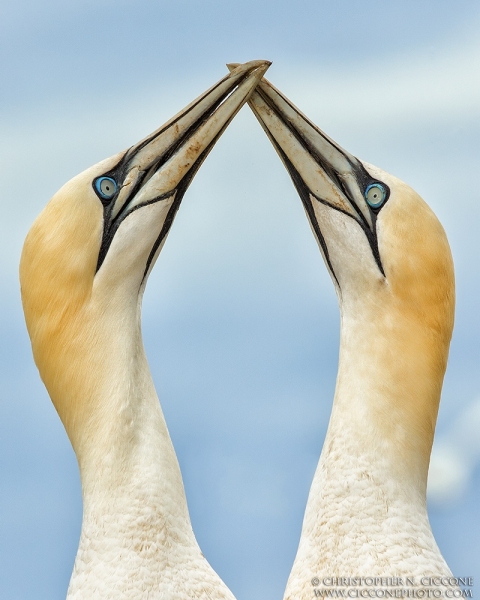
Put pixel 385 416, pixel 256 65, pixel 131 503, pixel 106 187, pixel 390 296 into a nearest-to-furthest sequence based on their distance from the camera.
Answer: pixel 131 503 → pixel 385 416 → pixel 390 296 → pixel 106 187 → pixel 256 65

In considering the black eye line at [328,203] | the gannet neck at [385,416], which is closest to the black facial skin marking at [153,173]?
the black eye line at [328,203]

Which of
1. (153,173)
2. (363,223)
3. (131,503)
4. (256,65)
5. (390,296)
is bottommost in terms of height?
(131,503)

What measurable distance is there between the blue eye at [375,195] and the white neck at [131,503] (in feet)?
5.99

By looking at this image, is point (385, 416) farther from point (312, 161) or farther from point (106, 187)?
point (106, 187)

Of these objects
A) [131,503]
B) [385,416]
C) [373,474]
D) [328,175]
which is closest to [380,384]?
[385,416]

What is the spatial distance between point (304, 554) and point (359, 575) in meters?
0.43

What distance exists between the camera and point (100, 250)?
7562 millimetres

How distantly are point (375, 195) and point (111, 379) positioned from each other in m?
2.14

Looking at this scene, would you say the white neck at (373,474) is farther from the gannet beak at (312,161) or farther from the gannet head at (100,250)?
the gannet head at (100,250)

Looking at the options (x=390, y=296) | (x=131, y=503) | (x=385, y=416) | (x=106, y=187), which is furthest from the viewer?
(x=106, y=187)

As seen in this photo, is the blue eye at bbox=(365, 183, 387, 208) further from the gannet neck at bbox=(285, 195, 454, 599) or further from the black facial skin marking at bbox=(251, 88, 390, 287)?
the gannet neck at bbox=(285, 195, 454, 599)

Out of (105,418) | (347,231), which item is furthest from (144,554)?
(347,231)

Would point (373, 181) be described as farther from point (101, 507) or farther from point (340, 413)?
point (101, 507)

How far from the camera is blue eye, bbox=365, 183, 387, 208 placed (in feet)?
25.4
